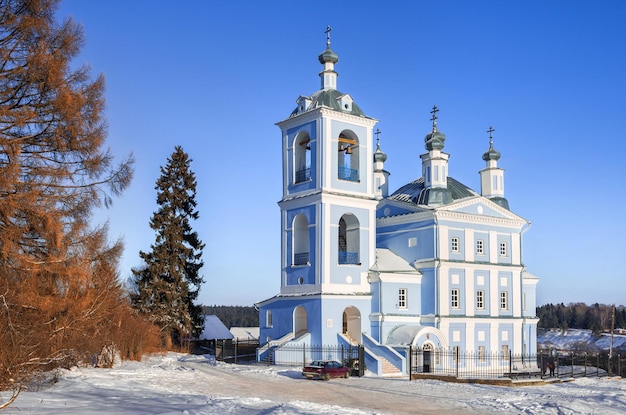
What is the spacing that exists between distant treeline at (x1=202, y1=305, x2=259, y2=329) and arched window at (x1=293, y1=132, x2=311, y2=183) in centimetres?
6106

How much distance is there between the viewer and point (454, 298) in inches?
1366

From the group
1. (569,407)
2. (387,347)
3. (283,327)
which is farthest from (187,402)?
(283,327)

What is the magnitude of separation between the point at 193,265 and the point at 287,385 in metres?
17.6

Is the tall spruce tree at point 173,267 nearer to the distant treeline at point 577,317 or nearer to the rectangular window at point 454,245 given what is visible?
the rectangular window at point 454,245

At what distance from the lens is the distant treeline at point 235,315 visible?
10178 centimetres

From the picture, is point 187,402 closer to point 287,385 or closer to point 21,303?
point 21,303

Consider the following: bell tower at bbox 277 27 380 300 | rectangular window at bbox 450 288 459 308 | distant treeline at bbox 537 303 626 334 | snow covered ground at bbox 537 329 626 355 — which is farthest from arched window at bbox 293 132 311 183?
distant treeline at bbox 537 303 626 334

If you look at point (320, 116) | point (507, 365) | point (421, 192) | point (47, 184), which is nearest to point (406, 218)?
point (421, 192)

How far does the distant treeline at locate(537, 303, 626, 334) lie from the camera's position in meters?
122

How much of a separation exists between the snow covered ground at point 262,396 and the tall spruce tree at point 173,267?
36.8 feet

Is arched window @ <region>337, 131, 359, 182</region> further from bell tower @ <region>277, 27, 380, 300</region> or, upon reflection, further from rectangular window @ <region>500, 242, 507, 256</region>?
rectangular window @ <region>500, 242, 507, 256</region>

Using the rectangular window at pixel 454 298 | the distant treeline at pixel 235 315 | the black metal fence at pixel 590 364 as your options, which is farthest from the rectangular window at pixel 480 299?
the distant treeline at pixel 235 315

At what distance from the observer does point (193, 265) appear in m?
37.7

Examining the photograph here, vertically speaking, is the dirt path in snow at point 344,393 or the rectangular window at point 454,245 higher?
the rectangular window at point 454,245
